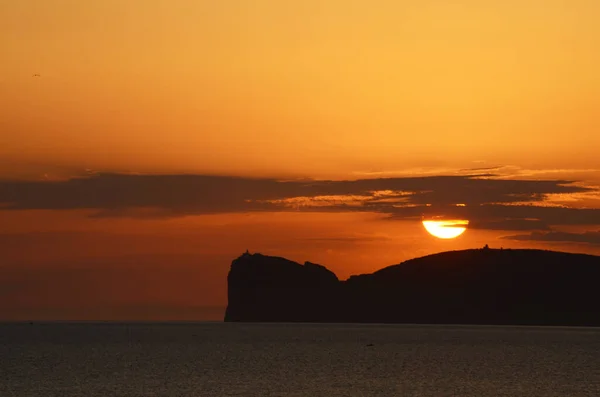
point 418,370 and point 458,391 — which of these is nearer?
point 458,391

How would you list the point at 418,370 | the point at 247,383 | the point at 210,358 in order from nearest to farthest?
the point at 247,383 → the point at 418,370 → the point at 210,358

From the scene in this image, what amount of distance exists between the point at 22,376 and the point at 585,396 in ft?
229

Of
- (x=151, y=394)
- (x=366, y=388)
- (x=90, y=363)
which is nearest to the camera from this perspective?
(x=151, y=394)

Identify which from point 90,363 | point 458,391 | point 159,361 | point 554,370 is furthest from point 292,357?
point 458,391

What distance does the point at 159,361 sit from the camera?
6959 inches

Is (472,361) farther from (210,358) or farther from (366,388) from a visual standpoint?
(366,388)

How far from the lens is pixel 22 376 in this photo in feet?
437

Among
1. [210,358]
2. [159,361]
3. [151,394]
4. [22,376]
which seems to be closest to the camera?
[151,394]

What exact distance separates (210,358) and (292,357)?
15.6 metres

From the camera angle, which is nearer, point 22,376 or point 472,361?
point 22,376

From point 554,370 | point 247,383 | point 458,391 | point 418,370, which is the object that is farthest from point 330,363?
point 458,391

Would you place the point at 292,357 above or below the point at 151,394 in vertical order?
below

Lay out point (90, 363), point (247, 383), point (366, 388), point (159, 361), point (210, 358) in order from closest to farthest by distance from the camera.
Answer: point (366, 388) < point (247, 383) < point (90, 363) < point (159, 361) < point (210, 358)

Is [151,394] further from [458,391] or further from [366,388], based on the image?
[458,391]
